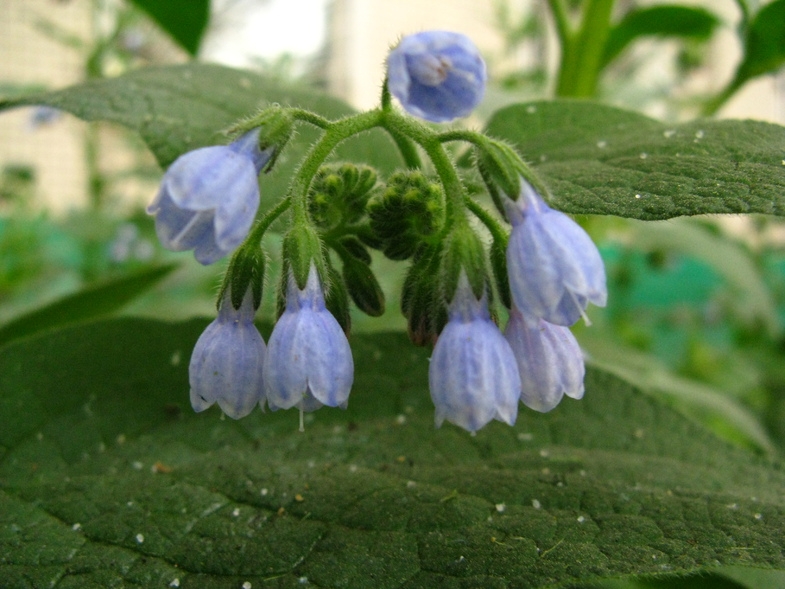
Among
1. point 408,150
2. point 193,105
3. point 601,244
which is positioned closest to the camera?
point 408,150

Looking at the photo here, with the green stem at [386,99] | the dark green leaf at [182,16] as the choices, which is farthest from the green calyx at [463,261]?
the dark green leaf at [182,16]

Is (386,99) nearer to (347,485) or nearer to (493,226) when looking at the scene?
(493,226)

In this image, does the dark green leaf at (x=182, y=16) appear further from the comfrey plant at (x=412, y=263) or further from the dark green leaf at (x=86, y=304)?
the comfrey plant at (x=412, y=263)

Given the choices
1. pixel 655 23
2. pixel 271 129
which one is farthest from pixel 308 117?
pixel 655 23

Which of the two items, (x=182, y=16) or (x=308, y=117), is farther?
(x=182, y=16)

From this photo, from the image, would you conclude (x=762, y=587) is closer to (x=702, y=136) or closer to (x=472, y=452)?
(x=472, y=452)

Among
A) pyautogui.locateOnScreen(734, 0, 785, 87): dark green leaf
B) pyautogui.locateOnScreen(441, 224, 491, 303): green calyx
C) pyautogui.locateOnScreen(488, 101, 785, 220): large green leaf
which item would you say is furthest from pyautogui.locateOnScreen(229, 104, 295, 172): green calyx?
pyautogui.locateOnScreen(734, 0, 785, 87): dark green leaf

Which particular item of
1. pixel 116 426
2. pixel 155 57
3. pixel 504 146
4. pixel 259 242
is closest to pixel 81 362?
pixel 116 426
